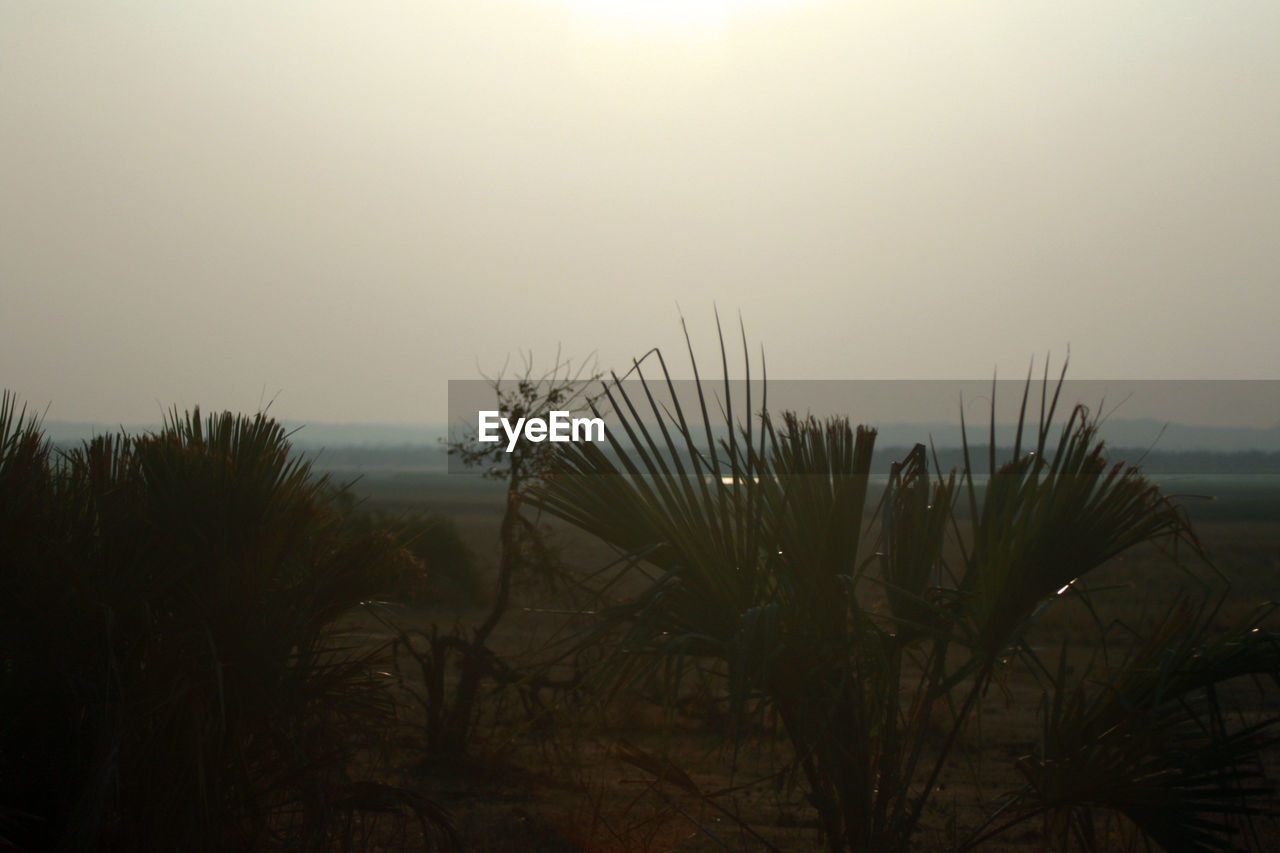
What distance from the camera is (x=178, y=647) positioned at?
160 inches

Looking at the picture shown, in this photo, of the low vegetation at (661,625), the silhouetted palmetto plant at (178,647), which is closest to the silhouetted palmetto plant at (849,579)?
the low vegetation at (661,625)

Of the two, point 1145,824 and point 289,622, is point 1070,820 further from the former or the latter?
point 289,622

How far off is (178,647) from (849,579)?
2.69m

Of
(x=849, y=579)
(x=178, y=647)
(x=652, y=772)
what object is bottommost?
(x=652, y=772)

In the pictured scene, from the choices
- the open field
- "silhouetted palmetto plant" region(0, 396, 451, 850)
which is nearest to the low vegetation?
"silhouetted palmetto plant" region(0, 396, 451, 850)

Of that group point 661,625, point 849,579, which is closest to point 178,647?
point 661,625

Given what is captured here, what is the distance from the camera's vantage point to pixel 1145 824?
3.54m

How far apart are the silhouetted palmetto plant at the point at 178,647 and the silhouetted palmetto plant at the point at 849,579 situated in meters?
1.25

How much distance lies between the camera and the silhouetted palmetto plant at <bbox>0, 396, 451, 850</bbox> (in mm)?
3846

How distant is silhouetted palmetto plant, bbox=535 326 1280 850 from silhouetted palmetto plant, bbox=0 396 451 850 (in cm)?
125

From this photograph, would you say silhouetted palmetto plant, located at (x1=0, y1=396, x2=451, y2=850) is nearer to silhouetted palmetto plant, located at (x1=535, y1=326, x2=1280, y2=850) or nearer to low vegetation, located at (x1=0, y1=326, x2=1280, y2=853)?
low vegetation, located at (x1=0, y1=326, x2=1280, y2=853)

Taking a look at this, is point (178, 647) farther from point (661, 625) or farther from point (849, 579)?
point (849, 579)

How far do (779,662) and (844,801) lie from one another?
681 millimetres

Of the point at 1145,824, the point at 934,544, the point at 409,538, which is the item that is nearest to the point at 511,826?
the point at 409,538
